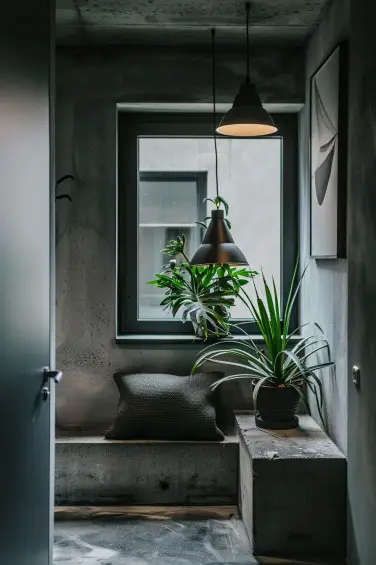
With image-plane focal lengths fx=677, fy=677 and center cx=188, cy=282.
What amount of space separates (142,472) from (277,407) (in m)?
0.79

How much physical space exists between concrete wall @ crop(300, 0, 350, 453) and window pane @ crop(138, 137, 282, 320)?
36 centimetres

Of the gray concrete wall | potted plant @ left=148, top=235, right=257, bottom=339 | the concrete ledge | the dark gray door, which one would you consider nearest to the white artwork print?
the gray concrete wall

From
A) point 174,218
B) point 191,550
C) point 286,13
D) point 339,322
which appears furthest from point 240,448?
point 286,13

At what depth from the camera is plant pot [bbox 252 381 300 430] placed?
315cm

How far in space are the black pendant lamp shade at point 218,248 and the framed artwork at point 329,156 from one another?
1.33ft

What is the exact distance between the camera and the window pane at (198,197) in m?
4.15

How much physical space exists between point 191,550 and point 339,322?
118 cm

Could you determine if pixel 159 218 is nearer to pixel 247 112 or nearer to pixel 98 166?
pixel 98 166

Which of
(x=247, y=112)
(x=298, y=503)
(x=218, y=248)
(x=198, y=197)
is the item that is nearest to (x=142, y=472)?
(x=298, y=503)

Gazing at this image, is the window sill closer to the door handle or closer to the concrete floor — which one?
the concrete floor

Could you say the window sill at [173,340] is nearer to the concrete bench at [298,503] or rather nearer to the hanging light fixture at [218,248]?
the hanging light fixture at [218,248]

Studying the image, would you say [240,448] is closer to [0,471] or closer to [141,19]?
[0,471]

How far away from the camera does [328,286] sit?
3.20 meters

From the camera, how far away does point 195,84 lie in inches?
147
